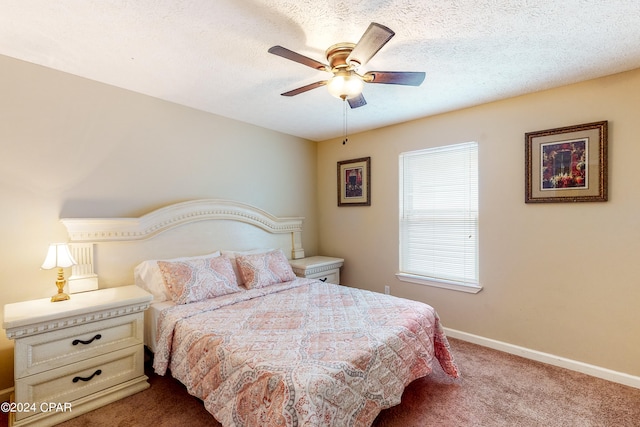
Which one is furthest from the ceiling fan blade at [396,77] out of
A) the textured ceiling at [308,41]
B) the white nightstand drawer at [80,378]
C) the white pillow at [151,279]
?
the white nightstand drawer at [80,378]

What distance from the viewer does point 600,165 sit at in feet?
7.79

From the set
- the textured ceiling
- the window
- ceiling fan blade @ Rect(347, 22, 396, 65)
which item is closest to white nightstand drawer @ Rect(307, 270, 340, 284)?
the window

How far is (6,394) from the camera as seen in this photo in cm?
208

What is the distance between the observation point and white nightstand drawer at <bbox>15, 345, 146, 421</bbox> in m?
1.80

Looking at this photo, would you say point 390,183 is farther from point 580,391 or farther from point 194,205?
point 580,391

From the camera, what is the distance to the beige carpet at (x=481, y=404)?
1905 millimetres

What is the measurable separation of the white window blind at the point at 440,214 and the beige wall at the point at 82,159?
6.64 ft

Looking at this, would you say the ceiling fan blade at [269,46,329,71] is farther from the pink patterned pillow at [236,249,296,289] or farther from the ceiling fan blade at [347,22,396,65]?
the pink patterned pillow at [236,249,296,289]

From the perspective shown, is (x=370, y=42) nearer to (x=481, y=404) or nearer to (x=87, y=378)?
(x=481, y=404)

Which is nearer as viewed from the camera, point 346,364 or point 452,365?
point 346,364

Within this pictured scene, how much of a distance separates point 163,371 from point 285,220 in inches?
86.2

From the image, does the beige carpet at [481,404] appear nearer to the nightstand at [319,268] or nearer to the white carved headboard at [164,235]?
the white carved headboard at [164,235]

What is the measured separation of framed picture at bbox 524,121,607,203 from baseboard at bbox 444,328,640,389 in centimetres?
137

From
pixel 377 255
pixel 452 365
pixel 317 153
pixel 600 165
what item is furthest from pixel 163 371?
pixel 600 165
